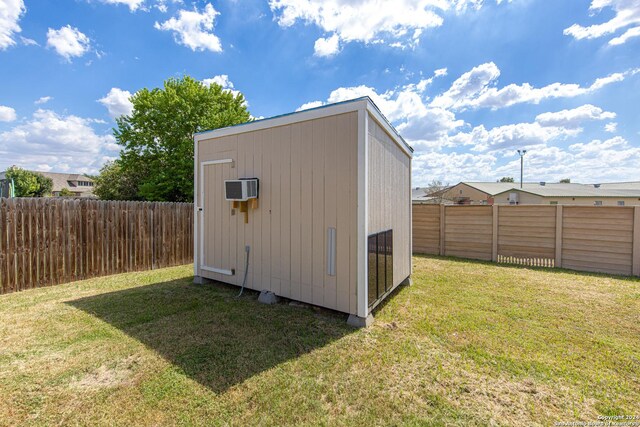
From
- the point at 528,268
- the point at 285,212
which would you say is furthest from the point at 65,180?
the point at 528,268

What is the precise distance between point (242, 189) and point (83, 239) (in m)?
3.50

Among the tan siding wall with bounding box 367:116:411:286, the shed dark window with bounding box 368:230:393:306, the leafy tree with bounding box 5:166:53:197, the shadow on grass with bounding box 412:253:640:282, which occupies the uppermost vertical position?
the leafy tree with bounding box 5:166:53:197

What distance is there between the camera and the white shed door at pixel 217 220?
4.13 meters

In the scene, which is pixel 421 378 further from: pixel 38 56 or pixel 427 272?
pixel 38 56

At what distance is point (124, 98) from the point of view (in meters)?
11.2

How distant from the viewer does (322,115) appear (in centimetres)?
313

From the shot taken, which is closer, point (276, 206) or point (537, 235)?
point (276, 206)

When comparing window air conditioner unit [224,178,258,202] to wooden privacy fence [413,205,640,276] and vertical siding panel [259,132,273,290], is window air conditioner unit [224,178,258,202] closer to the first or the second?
vertical siding panel [259,132,273,290]

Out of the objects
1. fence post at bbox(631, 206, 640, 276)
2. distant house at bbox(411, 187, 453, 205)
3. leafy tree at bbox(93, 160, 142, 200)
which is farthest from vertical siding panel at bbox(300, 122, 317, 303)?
leafy tree at bbox(93, 160, 142, 200)

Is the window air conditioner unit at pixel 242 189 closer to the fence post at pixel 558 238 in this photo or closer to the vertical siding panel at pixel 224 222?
the vertical siding panel at pixel 224 222

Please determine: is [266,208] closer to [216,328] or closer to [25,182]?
[216,328]

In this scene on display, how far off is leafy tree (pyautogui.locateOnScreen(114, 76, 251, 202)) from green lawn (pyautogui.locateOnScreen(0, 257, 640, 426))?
735 cm

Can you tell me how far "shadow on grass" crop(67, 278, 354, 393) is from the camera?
7.19ft

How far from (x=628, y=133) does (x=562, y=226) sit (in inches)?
492
